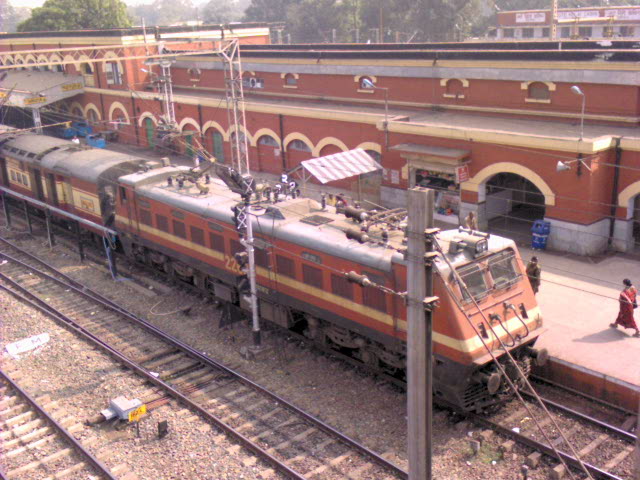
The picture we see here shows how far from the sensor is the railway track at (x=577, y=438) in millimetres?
11297

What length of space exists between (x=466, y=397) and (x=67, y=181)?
17.5 metres

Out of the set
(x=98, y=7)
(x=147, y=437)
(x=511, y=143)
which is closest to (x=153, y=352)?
(x=147, y=437)

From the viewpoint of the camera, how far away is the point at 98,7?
64.7 meters

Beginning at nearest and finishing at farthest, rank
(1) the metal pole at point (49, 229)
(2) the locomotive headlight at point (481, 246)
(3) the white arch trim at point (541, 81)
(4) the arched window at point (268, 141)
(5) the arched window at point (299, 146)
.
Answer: (2) the locomotive headlight at point (481, 246), (3) the white arch trim at point (541, 81), (1) the metal pole at point (49, 229), (5) the arched window at point (299, 146), (4) the arched window at point (268, 141)

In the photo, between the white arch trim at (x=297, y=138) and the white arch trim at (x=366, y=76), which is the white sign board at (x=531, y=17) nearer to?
the white arch trim at (x=366, y=76)

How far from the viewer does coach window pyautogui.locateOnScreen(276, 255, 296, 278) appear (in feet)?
50.5

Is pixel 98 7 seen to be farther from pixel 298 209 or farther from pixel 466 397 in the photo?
pixel 466 397

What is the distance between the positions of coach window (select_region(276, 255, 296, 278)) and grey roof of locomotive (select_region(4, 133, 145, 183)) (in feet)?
27.9

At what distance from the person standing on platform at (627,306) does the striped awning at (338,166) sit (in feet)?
30.8

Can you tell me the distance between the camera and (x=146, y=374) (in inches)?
594

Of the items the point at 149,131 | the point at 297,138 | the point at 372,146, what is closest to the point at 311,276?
the point at 372,146

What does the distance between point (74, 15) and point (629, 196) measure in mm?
58337

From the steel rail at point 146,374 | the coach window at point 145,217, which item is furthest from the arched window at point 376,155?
the steel rail at point 146,374

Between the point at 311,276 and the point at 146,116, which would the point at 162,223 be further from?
the point at 146,116
